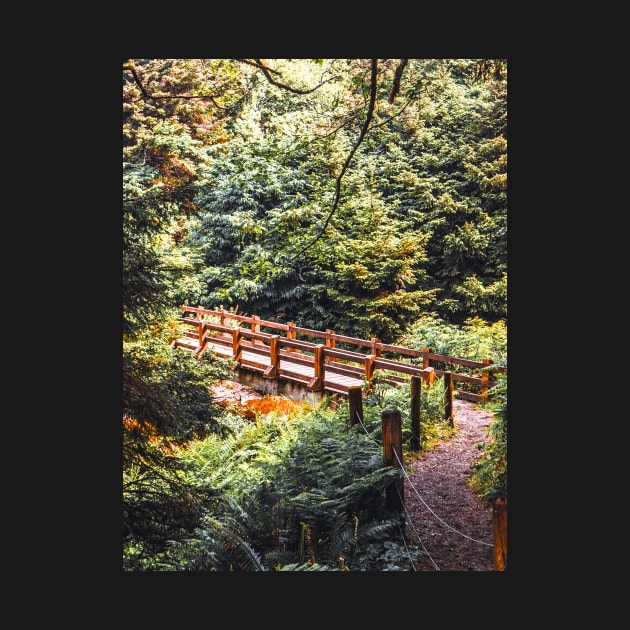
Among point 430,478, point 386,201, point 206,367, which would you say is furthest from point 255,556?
point 386,201

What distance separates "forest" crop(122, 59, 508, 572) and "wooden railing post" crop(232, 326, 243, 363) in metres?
1.09

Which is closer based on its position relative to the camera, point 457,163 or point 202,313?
point 202,313

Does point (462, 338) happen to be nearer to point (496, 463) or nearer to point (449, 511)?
point (496, 463)

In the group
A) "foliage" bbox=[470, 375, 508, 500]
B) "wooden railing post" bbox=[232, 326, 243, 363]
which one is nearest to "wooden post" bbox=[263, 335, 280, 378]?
"wooden railing post" bbox=[232, 326, 243, 363]

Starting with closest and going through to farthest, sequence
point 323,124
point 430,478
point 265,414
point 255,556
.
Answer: point 255,556, point 430,478, point 265,414, point 323,124

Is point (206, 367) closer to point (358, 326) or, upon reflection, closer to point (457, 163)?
point (358, 326)

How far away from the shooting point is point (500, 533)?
350cm

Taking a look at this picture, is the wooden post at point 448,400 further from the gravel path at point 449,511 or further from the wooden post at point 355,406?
the wooden post at point 355,406

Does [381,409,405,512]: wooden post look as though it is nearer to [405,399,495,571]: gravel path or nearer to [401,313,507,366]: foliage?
[405,399,495,571]: gravel path

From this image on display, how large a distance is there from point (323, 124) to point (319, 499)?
7890mm

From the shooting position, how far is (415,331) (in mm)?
11125

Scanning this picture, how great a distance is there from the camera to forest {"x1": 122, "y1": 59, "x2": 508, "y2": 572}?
4.00 m

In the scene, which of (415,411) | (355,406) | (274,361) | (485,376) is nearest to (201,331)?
(274,361)

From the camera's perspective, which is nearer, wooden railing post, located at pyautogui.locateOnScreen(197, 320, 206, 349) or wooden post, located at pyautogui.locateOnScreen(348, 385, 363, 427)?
wooden post, located at pyautogui.locateOnScreen(348, 385, 363, 427)
